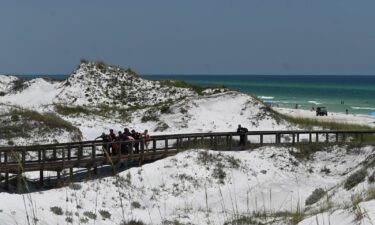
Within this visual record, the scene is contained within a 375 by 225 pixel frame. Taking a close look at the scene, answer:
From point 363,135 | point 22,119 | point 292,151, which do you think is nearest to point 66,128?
point 22,119

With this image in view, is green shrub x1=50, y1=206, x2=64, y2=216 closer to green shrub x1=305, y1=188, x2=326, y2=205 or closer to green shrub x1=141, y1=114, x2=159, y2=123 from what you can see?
green shrub x1=305, y1=188, x2=326, y2=205

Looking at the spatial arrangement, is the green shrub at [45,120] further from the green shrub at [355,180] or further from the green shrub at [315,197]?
the green shrub at [355,180]

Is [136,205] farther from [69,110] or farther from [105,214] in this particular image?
[69,110]

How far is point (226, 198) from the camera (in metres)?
26.6

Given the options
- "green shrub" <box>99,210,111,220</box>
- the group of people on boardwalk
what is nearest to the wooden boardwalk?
the group of people on boardwalk

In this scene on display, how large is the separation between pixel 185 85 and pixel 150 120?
15.3 meters

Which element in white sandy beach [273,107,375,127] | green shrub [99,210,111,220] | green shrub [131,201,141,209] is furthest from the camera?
white sandy beach [273,107,375,127]

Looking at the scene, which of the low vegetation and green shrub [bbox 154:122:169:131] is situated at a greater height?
the low vegetation

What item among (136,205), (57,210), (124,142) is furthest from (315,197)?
(57,210)

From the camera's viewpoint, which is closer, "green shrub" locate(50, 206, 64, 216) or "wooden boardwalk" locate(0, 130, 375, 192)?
"green shrub" locate(50, 206, 64, 216)

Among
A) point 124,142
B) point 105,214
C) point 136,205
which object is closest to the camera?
point 105,214

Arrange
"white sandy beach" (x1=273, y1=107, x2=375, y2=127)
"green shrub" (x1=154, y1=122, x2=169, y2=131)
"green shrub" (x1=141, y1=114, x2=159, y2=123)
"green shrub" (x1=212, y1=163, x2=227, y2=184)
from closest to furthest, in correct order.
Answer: "green shrub" (x1=212, y1=163, x2=227, y2=184), "green shrub" (x1=154, y1=122, x2=169, y2=131), "green shrub" (x1=141, y1=114, x2=159, y2=123), "white sandy beach" (x1=273, y1=107, x2=375, y2=127)

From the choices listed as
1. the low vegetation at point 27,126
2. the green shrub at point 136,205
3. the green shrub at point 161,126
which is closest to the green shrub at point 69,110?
the green shrub at point 161,126

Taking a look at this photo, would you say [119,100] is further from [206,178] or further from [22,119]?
[206,178]
